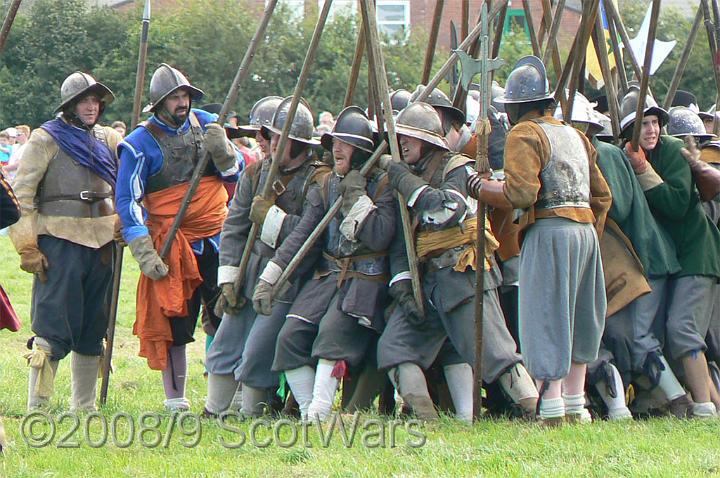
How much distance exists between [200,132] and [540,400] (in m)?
2.87

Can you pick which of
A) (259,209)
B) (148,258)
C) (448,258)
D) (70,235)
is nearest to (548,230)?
(448,258)

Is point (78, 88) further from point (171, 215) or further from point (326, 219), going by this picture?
point (326, 219)

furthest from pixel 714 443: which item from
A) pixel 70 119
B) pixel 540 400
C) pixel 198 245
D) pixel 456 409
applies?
pixel 70 119

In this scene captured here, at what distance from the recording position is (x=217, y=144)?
26.7 feet

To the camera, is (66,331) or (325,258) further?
(66,331)

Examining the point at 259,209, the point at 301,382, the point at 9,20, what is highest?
the point at 9,20

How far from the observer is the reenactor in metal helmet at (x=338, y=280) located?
7.30 meters

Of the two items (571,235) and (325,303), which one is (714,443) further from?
(325,303)

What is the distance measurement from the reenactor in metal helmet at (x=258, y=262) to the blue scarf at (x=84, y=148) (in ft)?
3.11

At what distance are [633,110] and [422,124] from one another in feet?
4.68

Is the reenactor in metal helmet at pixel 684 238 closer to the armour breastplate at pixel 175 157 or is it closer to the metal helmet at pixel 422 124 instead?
the metal helmet at pixel 422 124

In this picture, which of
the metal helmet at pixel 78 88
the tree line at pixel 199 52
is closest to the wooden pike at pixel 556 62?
the metal helmet at pixel 78 88

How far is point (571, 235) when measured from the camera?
22.2 ft

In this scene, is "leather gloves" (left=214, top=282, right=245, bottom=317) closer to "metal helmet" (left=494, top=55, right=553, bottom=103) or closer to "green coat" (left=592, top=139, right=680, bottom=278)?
"metal helmet" (left=494, top=55, right=553, bottom=103)
